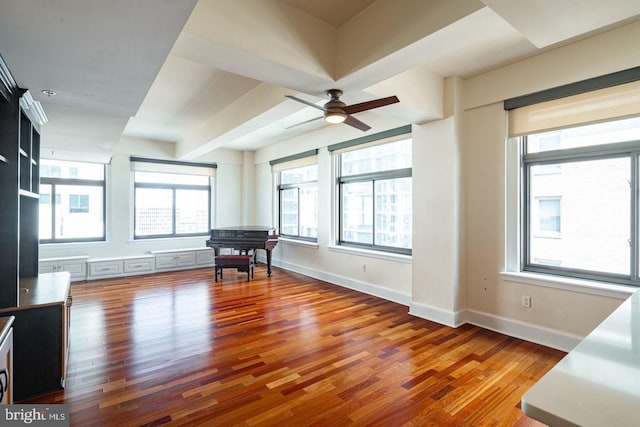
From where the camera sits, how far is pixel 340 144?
216 inches

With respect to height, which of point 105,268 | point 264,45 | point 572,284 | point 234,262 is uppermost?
point 264,45

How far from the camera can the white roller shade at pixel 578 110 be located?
2.66 m

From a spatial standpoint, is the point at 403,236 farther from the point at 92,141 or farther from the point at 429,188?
the point at 92,141

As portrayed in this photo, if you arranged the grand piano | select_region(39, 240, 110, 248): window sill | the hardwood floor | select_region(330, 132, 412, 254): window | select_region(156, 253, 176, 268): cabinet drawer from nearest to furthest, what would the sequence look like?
the hardwood floor < select_region(330, 132, 412, 254): window < select_region(39, 240, 110, 248): window sill < the grand piano < select_region(156, 253, 176, 268): cabinet drawer

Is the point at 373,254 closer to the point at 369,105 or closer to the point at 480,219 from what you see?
the point at 480,219

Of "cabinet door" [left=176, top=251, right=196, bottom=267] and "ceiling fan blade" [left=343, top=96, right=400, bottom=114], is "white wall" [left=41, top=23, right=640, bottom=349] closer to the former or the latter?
"ceiling fan blade" [left=343, top=96, right=400, bottom=114]

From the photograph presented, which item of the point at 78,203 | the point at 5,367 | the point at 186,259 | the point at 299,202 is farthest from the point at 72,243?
the point at 5,367

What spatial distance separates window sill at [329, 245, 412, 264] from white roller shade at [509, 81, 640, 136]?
6.77 ft

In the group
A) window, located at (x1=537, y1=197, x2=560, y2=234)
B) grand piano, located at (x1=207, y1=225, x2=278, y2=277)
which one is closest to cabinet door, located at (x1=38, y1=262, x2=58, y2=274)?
grand piano, located at (x1=207, y1=225, x2=278, y2=277)

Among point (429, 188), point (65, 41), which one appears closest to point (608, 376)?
point (65, 41)

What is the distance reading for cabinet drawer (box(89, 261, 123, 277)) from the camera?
19.8ft

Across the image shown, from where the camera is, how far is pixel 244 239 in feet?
20.8

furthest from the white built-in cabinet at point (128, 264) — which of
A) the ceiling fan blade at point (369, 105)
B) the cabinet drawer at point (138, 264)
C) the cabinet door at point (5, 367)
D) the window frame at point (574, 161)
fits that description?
the window frame at point (574, 161)

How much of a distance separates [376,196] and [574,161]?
2.56 m
